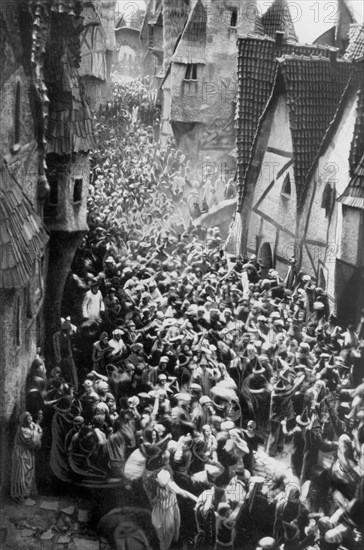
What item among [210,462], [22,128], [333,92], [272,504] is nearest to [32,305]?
[22,128]

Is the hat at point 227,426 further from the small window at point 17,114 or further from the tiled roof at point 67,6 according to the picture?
the tiled roof at point 67,6

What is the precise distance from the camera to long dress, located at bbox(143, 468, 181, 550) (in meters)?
8.24

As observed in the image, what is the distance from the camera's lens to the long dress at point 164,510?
27.0ft

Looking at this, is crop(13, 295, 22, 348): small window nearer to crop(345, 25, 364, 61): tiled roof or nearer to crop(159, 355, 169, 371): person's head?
crop(159, 355, 169, 371): person's head

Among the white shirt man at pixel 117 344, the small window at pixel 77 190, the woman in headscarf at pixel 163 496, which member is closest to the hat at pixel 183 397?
the woman in headscarf at pixel 163 496

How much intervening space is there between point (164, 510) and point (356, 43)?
14.1 ft

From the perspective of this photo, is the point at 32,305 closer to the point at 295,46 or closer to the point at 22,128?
the point at 22,128

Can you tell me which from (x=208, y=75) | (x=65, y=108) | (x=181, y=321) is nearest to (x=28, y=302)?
(x=181, y=321)

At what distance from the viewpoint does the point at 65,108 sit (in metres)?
8.23

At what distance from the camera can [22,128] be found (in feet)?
26.3

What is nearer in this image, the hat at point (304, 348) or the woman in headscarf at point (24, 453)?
the woman in headscarf at point (24, 453)

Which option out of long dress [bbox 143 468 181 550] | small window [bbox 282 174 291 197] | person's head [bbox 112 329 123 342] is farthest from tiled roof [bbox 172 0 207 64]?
long dress [bbox 143 468 181 550]

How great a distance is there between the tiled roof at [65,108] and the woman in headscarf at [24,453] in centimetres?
232

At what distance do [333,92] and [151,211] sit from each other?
6.43 feet
